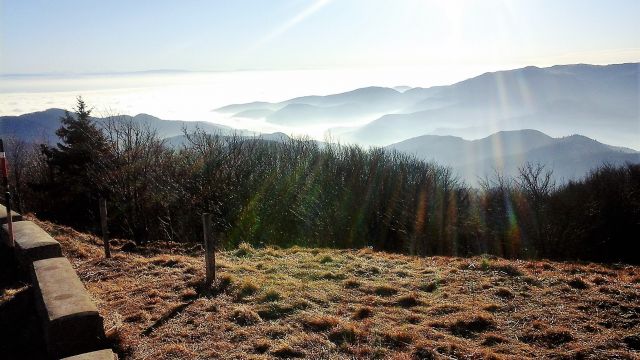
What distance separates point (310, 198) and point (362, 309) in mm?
23033

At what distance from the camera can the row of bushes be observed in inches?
982

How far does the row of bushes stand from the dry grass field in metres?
13.5

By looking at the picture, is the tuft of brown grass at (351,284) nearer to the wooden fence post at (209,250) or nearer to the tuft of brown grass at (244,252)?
the wooden fence post at (209,250)

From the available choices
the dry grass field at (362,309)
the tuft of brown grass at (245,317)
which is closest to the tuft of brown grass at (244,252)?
the dry grass field at (362,309)

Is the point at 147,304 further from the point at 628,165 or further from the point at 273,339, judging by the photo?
the point at 628,165

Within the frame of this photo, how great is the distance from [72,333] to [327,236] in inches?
937

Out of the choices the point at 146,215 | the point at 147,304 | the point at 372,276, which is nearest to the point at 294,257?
the point at 372,276

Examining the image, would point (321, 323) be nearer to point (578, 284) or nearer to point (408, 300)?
point (408, 300)

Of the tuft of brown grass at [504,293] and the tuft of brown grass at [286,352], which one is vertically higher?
the tuft of brown grass at [286,352]

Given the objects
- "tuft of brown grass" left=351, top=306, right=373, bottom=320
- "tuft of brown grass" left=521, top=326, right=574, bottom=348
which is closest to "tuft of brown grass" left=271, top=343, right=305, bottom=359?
"tuft of brown grass" left=351, top=306, right=373, bottom=320

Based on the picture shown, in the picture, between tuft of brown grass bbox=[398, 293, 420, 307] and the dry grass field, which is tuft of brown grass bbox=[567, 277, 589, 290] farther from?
tuft of brown grass bbox=[398, 293, 420, 307]

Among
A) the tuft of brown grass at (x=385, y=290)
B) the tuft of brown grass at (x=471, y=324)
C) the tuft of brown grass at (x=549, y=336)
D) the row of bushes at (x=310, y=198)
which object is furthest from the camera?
the row of bushes at (x=310, y=198)

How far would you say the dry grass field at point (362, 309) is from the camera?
591cm

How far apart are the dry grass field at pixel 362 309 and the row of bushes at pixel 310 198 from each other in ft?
44.3
